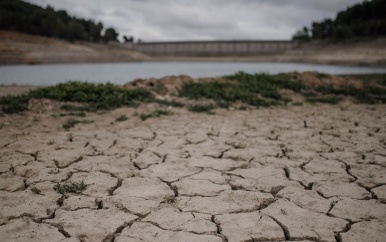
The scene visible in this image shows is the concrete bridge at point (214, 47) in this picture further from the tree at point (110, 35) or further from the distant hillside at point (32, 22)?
the distant hillside at point (32, 22)

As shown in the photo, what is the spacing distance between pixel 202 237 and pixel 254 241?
0.32 meters

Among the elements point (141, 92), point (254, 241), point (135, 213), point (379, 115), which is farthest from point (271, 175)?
point (141, 92)

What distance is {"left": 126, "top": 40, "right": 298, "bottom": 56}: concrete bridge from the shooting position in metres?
52.2

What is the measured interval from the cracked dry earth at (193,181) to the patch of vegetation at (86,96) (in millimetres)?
731

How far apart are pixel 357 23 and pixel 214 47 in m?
23.4

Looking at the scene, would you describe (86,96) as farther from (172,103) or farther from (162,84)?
(162,84)

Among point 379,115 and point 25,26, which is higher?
point 25,26

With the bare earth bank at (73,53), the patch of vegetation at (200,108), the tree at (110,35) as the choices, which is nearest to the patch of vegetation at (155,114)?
the patch of vegetation at (200,108)

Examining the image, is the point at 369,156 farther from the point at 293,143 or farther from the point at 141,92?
the point at 141,92

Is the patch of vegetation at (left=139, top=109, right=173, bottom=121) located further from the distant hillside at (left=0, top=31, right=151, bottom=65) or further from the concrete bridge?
the concrete bridge

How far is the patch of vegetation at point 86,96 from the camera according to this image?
5.41 metres

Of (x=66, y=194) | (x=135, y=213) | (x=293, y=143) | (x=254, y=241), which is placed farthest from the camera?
(x=293, y=143)

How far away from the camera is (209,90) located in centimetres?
689

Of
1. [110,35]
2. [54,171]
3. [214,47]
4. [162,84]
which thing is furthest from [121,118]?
[110,35]
